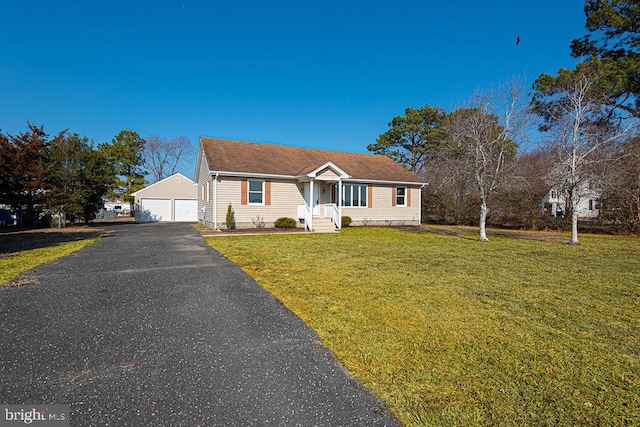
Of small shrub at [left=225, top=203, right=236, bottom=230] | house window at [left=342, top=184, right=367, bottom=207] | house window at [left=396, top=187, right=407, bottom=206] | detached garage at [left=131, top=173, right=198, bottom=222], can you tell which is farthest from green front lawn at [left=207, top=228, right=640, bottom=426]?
detached garage at [left=131, top=173, right=198, bottom=222]

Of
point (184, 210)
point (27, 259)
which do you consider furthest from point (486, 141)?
point (184, 210)

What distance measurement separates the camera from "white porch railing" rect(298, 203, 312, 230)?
1636 cm

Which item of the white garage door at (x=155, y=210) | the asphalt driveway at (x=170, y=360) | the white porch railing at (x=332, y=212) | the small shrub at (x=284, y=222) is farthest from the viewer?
the white garage door at (x=155, y=210)

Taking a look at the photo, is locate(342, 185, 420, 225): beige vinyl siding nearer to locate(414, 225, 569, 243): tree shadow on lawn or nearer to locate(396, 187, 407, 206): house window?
locate(396, 187, 407, 206): house window

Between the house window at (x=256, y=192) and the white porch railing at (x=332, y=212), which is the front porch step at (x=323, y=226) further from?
the house window at (x=256, y=192)

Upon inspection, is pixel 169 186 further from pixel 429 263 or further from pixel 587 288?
pixel 587 288

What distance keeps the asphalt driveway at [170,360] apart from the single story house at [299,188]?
1101 cm

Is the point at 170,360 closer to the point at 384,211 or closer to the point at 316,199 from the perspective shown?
the point at 316,199

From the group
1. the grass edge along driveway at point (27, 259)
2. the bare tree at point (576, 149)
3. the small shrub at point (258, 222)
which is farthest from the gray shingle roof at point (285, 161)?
the bare tree at point (576, 149)

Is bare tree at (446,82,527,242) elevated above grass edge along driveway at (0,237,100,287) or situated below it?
above

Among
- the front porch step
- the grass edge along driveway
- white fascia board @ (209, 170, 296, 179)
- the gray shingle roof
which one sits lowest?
the grass edge along driveway

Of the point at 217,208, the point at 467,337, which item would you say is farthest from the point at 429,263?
the point at 217,208

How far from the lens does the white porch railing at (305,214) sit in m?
16.4

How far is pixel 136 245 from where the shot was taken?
10.7 metres
